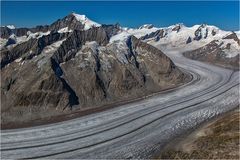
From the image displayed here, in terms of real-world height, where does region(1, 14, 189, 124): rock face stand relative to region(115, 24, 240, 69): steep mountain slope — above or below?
below

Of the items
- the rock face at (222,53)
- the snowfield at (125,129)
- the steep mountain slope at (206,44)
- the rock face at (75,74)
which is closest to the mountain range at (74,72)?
the rock face at (75,74)

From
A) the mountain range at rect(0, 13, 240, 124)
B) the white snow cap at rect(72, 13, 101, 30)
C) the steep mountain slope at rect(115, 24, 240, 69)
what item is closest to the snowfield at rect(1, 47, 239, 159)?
the mountain range at rect(0, 13, 240, 124)

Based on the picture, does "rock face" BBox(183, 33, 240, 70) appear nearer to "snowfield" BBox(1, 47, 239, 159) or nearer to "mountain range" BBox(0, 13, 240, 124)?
"mountain range" BBox(0, 13, 240, 124)

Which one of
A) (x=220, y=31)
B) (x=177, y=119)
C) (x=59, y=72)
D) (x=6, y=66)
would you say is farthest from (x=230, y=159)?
(x=220, y=31)

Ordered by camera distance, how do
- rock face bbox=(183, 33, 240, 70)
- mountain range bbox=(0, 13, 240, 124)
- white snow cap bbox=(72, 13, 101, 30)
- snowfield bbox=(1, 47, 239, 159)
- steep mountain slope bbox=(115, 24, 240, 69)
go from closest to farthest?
snowfield bbox=(1, 47, 239, 159)
mountain range bbox=(0, 13, 240, 124)
white snow cap bbox=(72, 13, 101, 30)
rock face bbox=(183, 33, 240, 70)
steep mountain slope bbox=(115, 24, 240, 69)

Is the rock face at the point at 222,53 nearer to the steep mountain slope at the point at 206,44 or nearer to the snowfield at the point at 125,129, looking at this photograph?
the steep mountain slope at the point at 206,44

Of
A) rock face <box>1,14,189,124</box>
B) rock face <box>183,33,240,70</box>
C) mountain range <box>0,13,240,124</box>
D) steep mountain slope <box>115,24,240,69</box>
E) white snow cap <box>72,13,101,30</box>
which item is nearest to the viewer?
rock face <box>1,14,189,124</box>

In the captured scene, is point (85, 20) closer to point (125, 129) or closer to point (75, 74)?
point (75, 74)

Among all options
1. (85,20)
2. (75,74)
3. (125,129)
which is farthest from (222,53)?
(125,129)

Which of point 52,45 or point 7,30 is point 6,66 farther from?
point 7,30
